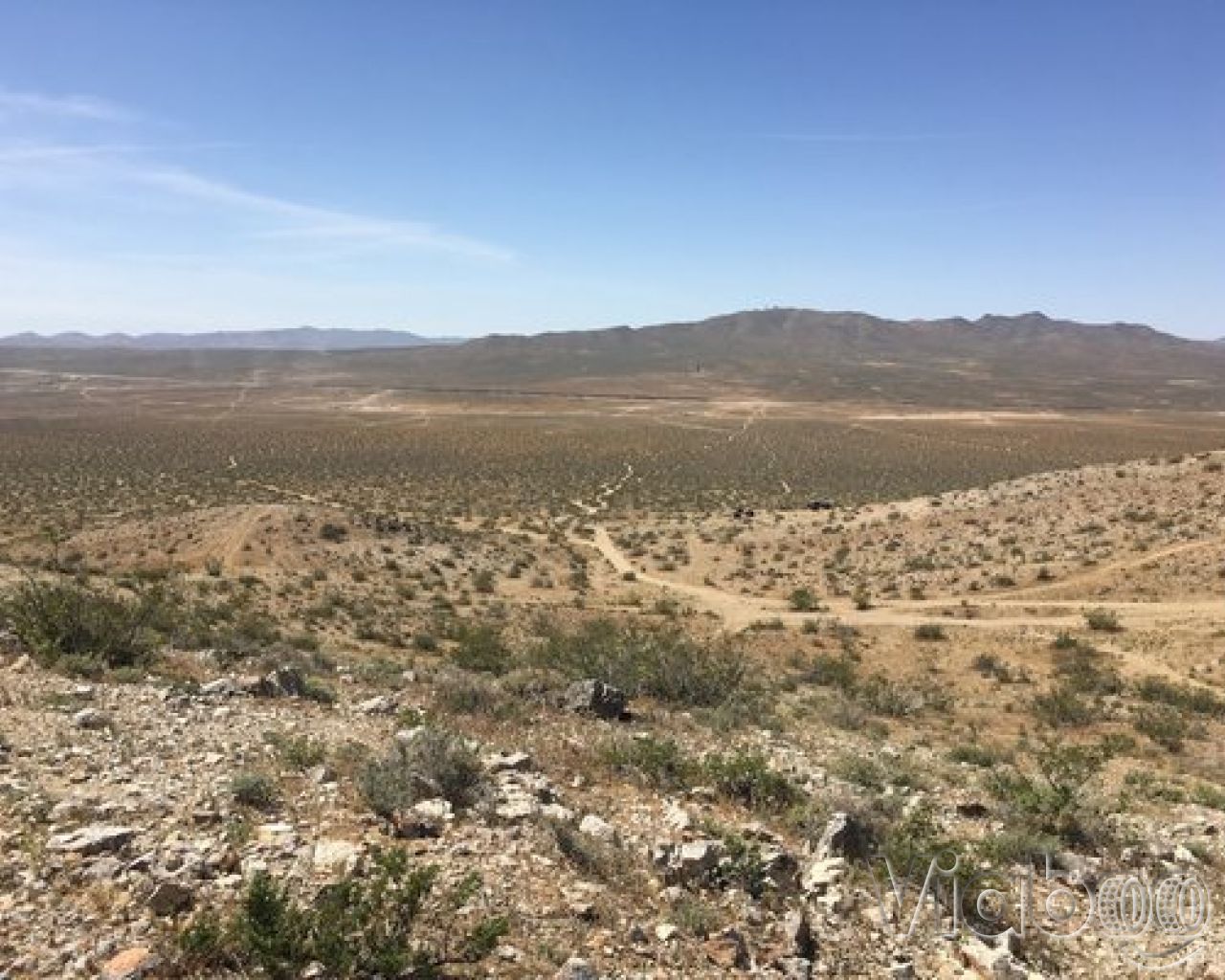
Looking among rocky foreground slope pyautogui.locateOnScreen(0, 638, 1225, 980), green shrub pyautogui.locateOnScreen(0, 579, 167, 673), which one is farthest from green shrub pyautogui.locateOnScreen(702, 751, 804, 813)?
green shrub pyautogui.locateOnScreen(0, 579, 167, 673)

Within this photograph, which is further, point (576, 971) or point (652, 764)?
point (652, 764)

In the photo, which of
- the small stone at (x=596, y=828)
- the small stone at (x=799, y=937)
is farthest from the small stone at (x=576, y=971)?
the small stone at (x=596, y=828)

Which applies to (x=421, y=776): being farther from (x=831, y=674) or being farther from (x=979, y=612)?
(x=979, y=612)

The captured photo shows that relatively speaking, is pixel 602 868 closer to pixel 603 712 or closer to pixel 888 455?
pixel 603 712

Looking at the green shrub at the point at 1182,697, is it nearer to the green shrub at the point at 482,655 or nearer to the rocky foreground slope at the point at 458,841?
the rocky foreground slope at the point at 458,841

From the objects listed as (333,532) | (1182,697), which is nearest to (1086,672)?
(1182,697)

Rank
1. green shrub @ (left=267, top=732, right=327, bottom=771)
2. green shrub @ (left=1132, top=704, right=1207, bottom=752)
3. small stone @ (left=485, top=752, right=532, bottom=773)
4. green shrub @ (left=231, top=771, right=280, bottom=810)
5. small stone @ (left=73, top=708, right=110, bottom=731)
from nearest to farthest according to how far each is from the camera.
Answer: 1. green shrub @ (left=231, top=771, right=280, bottom=810)
2. green shrub @ (left=267, top=732, right=327, bottom=771)
3. small stone @ (left=73, top=708, right=110, bottom=731)
4. small stone @ (left=485, top=752, right=532, bottom=773)
5. green shrub @ (left=1132, top=704, right=1207, bottom=752)

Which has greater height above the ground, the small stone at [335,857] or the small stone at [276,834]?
the small stone at [276,834]

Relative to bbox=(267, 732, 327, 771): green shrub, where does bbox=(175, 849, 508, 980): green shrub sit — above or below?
above

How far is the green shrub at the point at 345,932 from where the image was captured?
498 cm

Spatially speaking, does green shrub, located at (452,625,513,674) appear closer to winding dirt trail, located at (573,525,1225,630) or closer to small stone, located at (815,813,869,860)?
small stone, located at (815,813,869,860)

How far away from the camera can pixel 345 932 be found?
521 centimetres

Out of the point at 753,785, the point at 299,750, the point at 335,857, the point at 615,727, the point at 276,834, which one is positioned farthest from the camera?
the point at 615,727

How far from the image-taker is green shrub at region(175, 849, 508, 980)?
16.3 ft
